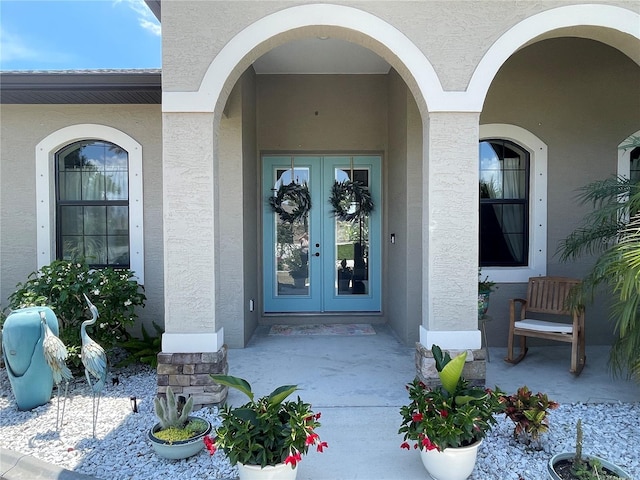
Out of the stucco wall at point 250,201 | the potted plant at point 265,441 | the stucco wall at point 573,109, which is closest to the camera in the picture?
the potted plant at point 265,441

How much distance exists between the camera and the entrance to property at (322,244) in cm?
670

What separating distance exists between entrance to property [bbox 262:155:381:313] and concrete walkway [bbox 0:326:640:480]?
36.3 inches

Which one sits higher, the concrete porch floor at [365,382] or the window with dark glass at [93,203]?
the window with dark glass at [93,203]

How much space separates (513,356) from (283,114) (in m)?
4.69

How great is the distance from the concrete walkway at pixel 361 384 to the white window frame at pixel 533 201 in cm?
98

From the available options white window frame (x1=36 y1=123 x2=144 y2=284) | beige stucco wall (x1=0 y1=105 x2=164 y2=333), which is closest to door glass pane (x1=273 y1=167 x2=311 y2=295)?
beige stucco wall (x1=0 y1=105 x2=164 y2=333)

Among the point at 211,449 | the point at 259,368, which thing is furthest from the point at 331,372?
the point at 211,449

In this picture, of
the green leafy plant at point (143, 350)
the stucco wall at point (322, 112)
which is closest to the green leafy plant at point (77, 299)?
the green leafy plant at point (143, 350)

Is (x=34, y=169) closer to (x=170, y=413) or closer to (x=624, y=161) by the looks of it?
(x=170, y=413)

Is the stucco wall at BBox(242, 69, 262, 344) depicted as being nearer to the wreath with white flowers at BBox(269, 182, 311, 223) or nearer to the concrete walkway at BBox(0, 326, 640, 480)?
the wreath with white flowers at BBox(269, 182, 311, 223)

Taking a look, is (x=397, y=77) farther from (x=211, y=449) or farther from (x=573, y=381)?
(x=211, y=449)

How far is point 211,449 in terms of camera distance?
2.49 meters

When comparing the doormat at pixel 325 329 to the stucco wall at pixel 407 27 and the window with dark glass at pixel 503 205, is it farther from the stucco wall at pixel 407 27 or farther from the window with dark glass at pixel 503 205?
the stucco wall at pixel 407 27

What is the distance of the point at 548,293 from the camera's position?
16.5 feet
